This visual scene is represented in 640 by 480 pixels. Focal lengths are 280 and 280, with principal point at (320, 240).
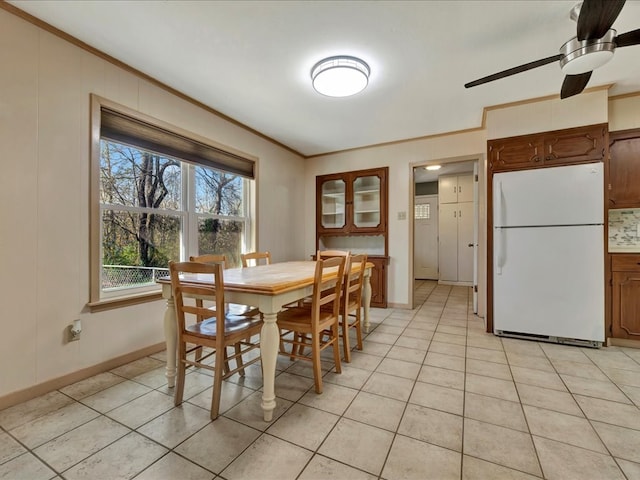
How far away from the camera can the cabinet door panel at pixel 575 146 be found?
8.68ft

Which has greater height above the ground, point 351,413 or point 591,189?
point 591,189

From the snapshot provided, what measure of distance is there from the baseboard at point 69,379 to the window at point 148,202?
491 mm

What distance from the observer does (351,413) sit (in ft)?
5.47

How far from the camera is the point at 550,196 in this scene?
276 cm

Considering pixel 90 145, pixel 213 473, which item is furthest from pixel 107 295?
pixel 213 473

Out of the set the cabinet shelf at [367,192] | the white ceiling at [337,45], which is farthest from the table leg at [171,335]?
the cabinet shelf at [367,192]

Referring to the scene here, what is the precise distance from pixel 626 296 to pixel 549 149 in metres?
1.57

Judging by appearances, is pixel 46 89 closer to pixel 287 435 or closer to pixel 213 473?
pixel 213 473

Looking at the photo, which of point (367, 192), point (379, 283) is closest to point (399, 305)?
point (379, 283)

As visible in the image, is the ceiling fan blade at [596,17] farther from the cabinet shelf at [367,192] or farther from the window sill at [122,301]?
the window sill at [122,301]

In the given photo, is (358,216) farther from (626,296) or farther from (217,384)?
(217,384)

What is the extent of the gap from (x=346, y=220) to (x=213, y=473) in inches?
144

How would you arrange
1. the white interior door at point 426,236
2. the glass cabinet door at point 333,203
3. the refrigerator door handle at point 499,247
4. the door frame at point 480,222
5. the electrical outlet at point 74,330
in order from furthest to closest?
the white interior door at point 426,236 → the glass cabinet door at point 333,203 → the door frame at point 480,222 → the refrigerator door handle at point 499,247 → the electrical outlet at point 74,330

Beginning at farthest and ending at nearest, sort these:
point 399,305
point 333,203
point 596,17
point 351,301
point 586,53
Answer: point 333,203 < point 399,305 < point 351,301 < point 586,53 < point 596,17
